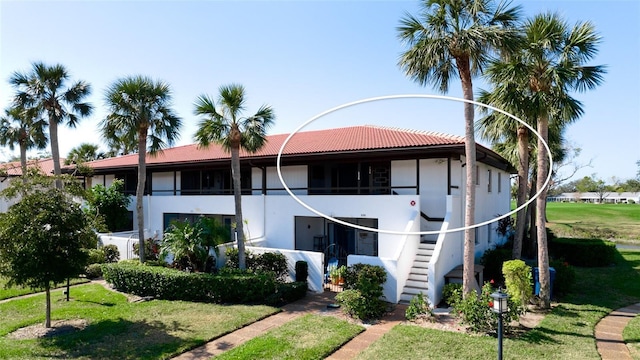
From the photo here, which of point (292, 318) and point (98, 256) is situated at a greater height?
point (98, 256)

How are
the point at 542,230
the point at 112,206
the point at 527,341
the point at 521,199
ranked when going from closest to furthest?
the point at 527,341
the point at 542,230
the point at 521,199
the point at 112,206

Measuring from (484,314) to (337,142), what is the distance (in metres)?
10.9

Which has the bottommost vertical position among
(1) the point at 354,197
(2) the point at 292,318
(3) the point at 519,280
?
(2) the point at 292,318

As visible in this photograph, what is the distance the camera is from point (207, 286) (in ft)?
40.1

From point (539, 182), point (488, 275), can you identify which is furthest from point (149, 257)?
point (539, 182)

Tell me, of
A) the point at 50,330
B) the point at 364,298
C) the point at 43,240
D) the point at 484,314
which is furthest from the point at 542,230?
the point at 50,330

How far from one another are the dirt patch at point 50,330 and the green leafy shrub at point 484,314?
33.0 feet

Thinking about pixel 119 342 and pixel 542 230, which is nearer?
pixel 119 342

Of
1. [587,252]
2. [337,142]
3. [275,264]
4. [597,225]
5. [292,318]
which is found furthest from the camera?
[597,225]

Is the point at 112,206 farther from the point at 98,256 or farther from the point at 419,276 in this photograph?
the point at 419,276

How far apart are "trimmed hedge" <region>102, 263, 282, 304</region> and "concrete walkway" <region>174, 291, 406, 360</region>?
2.74 ft

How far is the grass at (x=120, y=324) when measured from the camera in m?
8.46

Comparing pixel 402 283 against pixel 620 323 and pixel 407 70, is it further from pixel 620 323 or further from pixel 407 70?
A: pixel 407 70

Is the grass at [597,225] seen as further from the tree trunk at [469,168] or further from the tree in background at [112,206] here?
the tree in background at [112,206]
